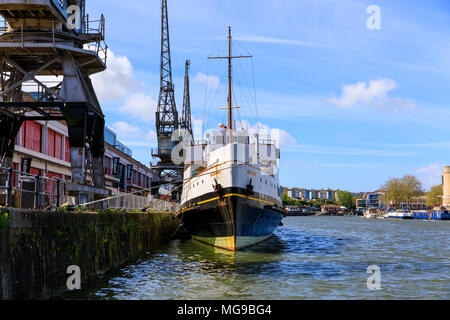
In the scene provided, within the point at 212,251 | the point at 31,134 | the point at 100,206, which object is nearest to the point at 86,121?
the point at 100,206

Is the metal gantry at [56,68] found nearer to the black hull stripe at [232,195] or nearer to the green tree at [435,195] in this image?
the black hull stripe at [232,195]

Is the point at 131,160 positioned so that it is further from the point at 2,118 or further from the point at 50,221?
the point at 50,221

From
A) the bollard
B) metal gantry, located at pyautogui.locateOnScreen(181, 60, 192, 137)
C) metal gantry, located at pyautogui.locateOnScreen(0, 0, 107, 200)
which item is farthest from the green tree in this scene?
the bollard

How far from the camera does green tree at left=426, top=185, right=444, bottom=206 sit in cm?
16262

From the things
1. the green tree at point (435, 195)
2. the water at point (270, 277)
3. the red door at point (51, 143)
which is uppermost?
the red door at point (51, 143)

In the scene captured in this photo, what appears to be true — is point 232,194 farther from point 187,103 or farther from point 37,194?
point 187,103

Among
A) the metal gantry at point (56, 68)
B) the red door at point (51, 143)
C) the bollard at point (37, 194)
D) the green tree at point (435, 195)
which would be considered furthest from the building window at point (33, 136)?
the green tree at point (435, 195)

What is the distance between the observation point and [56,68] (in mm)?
23719

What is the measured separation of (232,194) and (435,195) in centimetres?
16551

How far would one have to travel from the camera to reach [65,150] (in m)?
42.0

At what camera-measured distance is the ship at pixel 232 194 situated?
22.8 meters

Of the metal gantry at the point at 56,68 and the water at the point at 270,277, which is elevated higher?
the metal gantry at the point at 56,68

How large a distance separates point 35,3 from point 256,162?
14574 mm

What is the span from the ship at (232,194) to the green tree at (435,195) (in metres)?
155
